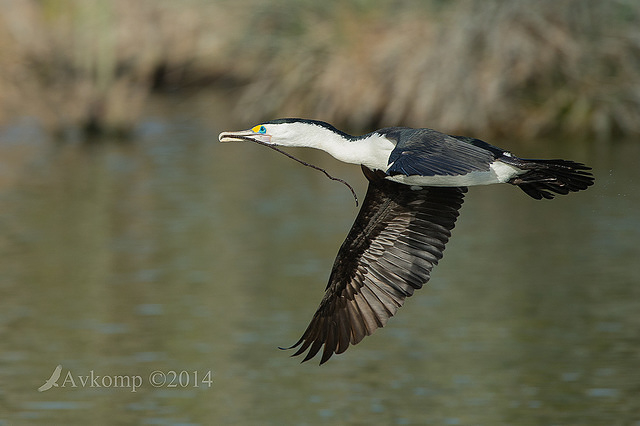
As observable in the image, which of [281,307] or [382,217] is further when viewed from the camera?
[281,307]

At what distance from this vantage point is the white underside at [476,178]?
249 inches

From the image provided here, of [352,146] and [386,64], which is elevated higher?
[386,64]

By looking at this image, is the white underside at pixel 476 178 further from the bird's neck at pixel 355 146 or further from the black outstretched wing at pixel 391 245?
the black outstretched wing at pixel 391 245

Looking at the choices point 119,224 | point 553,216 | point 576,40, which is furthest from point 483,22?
point 119,224

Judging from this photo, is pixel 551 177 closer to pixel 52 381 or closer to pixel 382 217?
pixel 382 217

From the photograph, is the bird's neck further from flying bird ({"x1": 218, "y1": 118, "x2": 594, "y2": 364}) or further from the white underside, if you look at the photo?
the white underside

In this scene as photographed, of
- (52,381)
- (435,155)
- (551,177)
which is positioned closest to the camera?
(435,155)

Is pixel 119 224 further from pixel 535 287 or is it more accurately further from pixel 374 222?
→ pixel 374 222

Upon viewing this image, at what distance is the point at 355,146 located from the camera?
6.46 meters

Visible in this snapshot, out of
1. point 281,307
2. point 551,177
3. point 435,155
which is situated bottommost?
point 435,155

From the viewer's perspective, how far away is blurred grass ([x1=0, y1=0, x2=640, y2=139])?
808 inches

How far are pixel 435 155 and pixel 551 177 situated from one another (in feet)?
3.48

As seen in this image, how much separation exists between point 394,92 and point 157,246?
7.96m

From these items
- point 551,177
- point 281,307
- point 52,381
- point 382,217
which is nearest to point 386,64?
point 281,307
